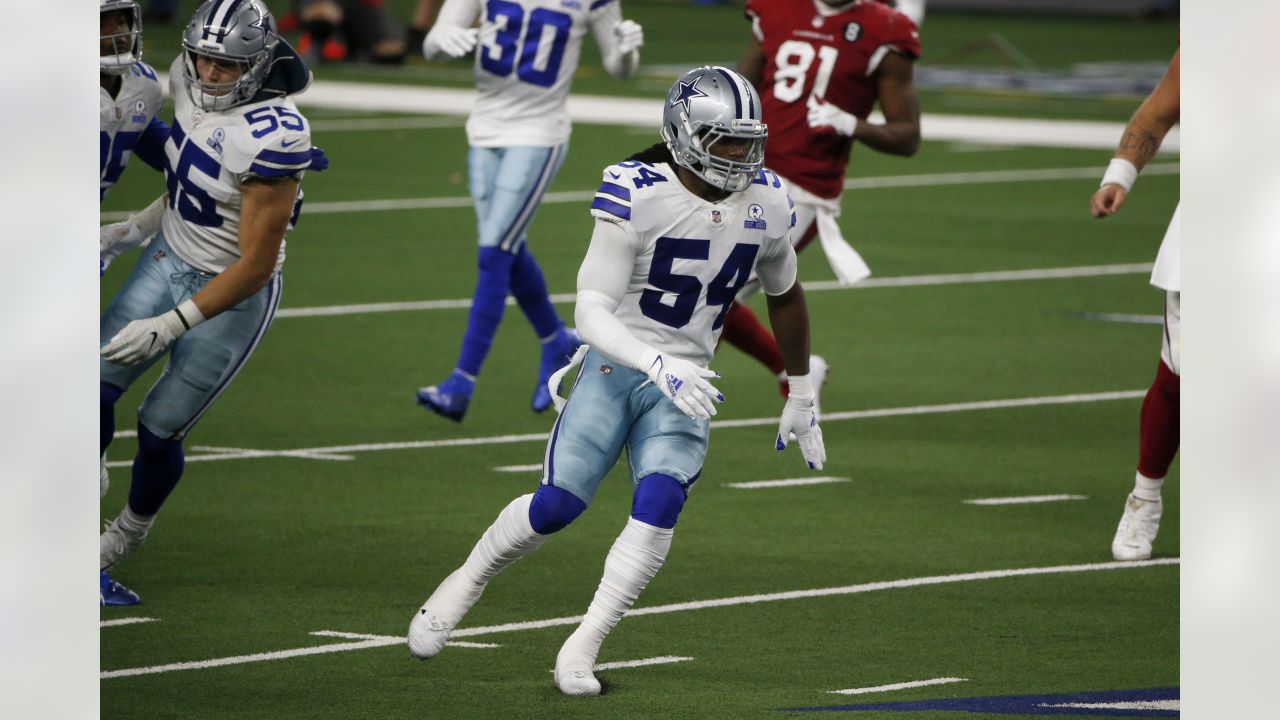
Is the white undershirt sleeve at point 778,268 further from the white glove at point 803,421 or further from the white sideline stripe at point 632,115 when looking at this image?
the white sideline stripe at point 632,115

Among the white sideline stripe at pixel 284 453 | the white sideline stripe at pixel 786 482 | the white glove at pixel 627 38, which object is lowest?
the white sideline stripe at pixel 284 453

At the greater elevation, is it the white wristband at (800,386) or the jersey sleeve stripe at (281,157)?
the jersey sleeve stripe at (281,157)

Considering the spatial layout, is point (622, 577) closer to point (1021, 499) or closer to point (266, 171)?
point (266, 171)

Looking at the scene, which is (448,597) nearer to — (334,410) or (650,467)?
(650,467)

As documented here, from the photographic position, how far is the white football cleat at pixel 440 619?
217 inches

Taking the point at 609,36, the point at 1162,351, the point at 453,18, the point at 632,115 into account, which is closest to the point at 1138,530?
the point at 1162,351

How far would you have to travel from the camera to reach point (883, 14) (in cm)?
886

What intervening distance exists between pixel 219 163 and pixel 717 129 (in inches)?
61.5

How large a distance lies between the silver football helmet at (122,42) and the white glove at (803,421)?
2.10m

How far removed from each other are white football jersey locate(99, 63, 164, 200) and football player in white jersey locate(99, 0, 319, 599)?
0.10 m

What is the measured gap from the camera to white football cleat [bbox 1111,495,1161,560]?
7.01 meters

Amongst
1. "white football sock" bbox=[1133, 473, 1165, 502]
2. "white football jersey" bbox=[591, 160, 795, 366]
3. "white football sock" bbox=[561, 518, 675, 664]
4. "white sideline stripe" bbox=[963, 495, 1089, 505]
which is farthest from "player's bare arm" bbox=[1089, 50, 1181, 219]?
"white football sock" bbox=[561, 518, 675, 664]

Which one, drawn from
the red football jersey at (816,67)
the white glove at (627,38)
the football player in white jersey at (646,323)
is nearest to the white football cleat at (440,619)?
the football player in white jersey at (646,323)

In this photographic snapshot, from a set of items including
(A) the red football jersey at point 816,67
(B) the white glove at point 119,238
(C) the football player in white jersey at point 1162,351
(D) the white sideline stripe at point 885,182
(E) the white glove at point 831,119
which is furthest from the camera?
(D) the white sideline stripe at point 885,182
